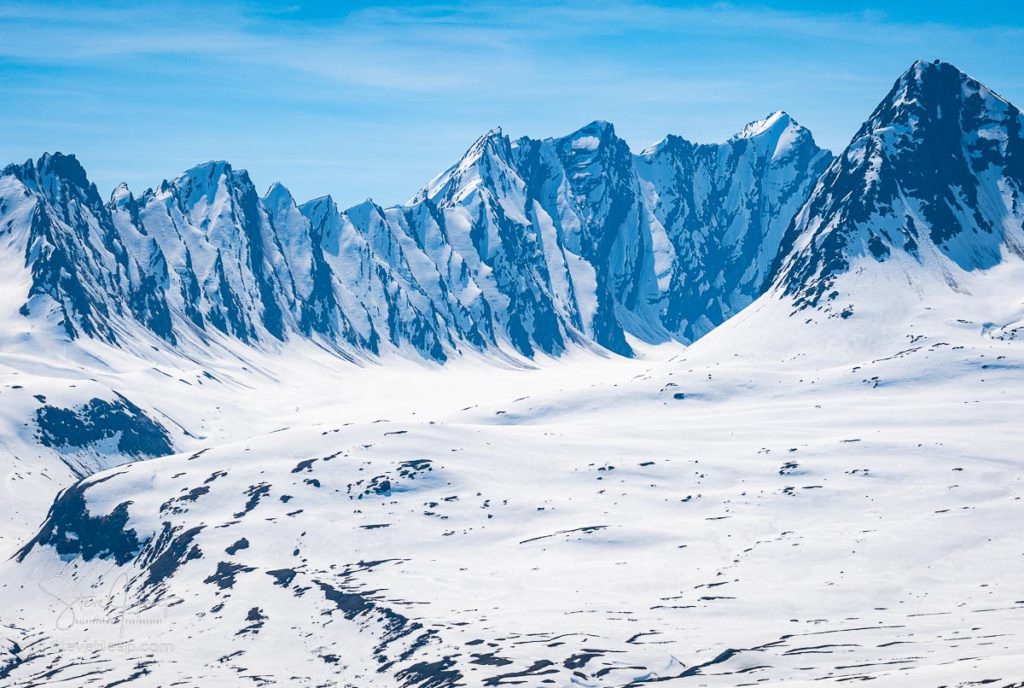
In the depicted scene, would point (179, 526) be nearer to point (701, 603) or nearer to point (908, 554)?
point (701, 603)

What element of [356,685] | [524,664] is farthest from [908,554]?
[356,685]

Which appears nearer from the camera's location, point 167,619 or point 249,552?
point 167,619

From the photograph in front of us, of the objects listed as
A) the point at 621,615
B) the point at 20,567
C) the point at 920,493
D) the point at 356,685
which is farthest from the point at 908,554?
the point at 20,567

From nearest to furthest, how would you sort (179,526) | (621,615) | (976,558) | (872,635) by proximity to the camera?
(872,635)
(621,615)
(976,558)
(179,526)

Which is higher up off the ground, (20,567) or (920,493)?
(920,493)

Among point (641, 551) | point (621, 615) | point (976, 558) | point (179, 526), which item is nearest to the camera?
point (621, 615)

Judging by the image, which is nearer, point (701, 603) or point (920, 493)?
point (701, 603)

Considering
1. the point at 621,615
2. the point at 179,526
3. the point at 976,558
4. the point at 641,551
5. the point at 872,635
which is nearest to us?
the point at 872,635

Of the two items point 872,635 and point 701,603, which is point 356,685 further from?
point 872,635

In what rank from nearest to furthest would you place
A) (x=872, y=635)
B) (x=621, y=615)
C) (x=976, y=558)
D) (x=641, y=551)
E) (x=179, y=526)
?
(x=872, y=635), (x=621, y=615), (x=976, y=558), (x=641, y=551), (x=179, y=526)
